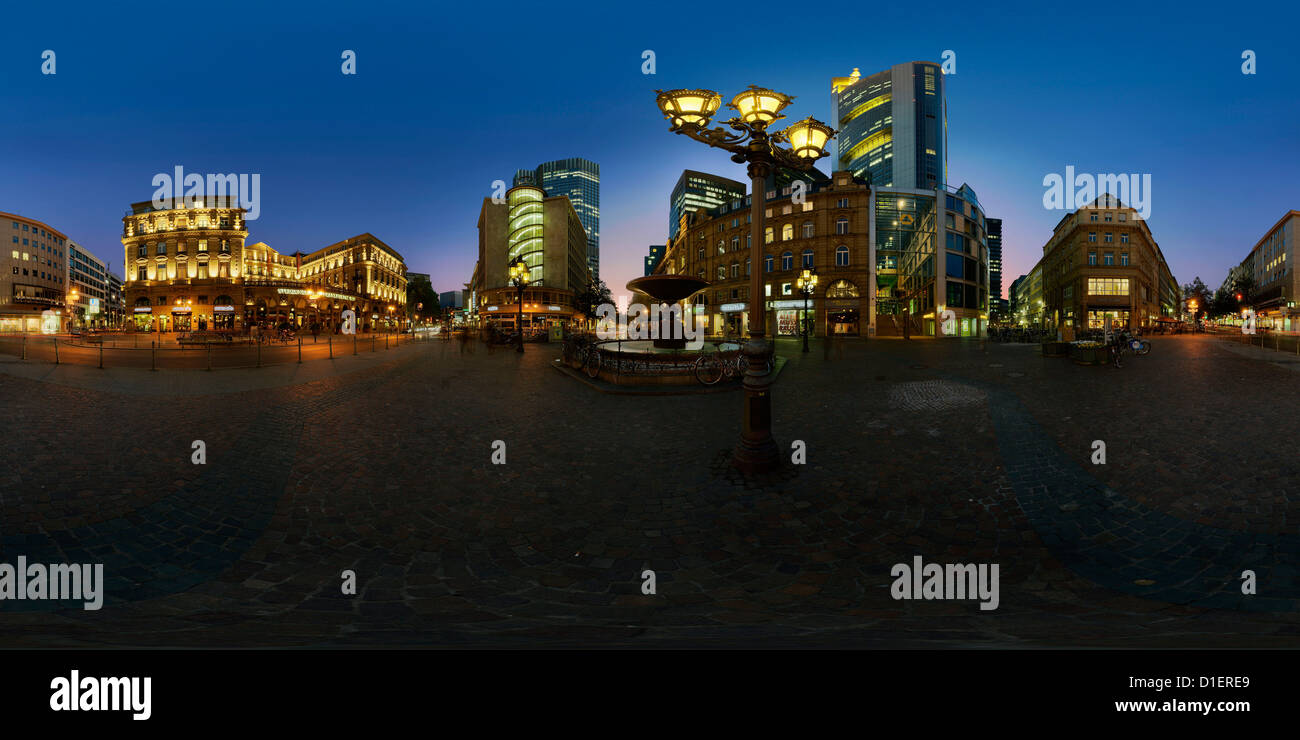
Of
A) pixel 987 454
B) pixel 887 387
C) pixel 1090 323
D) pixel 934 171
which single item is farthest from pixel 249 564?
pixel 934 171

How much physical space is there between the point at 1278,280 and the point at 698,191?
4919 inches

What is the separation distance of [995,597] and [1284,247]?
13230 centimetres

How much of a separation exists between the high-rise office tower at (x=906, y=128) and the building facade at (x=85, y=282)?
150 meters

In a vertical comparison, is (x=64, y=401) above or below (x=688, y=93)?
below

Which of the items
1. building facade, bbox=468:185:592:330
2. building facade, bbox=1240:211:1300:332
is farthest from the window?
building facade, bbox=468:185:592:330

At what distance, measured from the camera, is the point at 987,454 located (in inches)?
259

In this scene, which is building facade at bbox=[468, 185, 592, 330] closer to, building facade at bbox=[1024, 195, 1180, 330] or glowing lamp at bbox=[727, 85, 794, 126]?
building facade at bbox=[1024, 195, 1180, 330]

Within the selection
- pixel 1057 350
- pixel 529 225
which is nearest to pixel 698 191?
pixel 529 225

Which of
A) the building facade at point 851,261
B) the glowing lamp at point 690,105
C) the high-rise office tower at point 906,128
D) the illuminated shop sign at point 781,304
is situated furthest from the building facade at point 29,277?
the high-rise office tower at point 906,128

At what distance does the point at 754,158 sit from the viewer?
21.6ft

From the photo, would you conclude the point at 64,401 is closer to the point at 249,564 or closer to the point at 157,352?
the point at 249,564

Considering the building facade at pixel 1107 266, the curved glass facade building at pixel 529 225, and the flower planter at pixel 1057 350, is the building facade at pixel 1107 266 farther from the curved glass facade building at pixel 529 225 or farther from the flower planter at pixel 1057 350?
the curved glass facade building at pixel 529 225

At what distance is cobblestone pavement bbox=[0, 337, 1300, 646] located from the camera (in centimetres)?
296

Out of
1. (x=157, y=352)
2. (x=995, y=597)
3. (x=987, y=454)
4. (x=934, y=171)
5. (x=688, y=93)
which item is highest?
(x=934, y=171)
